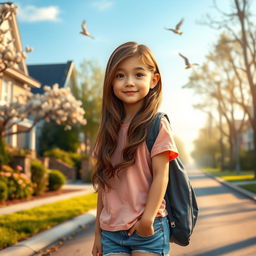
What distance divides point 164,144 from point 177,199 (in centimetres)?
35

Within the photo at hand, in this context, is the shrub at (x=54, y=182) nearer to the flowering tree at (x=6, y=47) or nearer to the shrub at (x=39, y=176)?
the shrub at (x=39, y=176)

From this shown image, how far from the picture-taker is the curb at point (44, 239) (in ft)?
20.0

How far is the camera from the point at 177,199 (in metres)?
2.49

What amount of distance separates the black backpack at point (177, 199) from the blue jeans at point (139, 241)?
0.06m

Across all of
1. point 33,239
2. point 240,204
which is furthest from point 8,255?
point 240,204

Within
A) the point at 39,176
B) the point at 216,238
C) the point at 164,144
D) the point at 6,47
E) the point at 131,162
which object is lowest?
the point at 216,238

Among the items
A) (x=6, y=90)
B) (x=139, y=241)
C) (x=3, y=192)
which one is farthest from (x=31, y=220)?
(x=6, y=90)

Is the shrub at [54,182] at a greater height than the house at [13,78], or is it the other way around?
the house at [13,78]

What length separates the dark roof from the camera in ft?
131

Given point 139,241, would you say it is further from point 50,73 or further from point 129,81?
point 50,73

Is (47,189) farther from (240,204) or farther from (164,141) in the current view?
(164,141)

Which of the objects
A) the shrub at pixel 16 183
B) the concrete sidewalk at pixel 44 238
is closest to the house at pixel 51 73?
the shrub at pixel 16 183

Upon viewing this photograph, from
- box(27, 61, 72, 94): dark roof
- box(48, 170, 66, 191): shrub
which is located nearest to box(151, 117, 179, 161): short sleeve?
box(48, 170, 66, 191): shrub

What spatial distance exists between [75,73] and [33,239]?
39.1m
